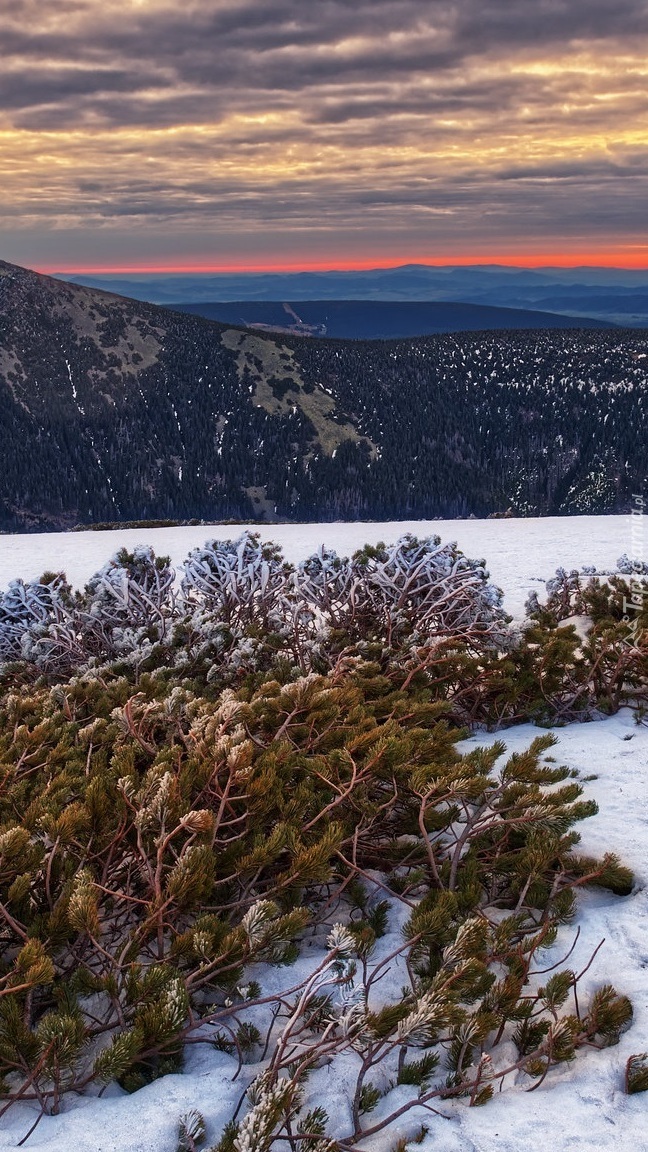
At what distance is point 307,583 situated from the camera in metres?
6.94

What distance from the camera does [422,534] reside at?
18.5 m

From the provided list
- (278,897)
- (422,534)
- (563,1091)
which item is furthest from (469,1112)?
(422,534)

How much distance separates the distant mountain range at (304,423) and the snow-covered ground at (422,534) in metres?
112

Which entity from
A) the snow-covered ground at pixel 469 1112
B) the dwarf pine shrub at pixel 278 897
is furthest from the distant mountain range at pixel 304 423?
the snow-covered ground at pixel 469 1112

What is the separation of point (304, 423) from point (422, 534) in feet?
397

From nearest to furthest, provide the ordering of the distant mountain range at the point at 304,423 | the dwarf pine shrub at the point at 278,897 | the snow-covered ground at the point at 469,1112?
the snow-covered ground at the point at 469,1112 < the dwarf pine shrub at the point at 278,897 < the distant mountain range at the point at 304,423

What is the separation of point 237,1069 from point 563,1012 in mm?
1094

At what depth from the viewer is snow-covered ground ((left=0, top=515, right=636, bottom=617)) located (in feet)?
42.1

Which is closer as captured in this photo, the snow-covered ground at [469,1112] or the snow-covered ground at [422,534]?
the snow-covered ground at [469,1112]

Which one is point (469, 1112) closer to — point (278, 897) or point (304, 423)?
point (278, 897)

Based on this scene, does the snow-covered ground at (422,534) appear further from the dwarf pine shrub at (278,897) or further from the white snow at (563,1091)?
the dwarf pine shrub at (278,897)

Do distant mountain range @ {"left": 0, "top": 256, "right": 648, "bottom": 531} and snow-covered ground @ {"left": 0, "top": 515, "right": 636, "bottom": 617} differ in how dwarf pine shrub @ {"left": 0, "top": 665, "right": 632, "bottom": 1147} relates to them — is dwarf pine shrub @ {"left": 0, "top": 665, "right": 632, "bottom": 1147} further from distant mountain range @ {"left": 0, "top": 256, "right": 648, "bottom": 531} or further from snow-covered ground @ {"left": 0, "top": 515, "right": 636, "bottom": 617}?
distant mountain range @ {"left": 0, "top": 256, "right": 648, "bottom": 531}

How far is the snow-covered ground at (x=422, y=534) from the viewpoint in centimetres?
1284

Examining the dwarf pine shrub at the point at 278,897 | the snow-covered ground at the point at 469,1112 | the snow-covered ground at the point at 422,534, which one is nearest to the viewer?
the snow-covered ground at the point at 469,1112
